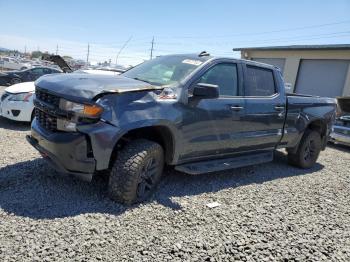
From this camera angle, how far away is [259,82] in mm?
5227

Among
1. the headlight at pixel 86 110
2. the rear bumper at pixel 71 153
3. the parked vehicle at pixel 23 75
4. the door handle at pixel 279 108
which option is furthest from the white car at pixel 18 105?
the parked vehicle at pixel 23 75

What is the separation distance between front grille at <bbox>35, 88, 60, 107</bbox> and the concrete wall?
1468 centimetres

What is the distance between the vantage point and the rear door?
16.1ft

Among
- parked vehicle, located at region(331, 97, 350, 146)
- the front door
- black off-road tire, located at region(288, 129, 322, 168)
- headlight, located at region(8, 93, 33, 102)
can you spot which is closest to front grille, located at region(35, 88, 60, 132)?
the front door

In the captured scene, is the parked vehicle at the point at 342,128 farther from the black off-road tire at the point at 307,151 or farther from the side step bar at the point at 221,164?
the side step bar at the point at 221,164

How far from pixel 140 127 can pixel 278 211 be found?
2.04m

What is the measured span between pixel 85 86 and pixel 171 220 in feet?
5.51

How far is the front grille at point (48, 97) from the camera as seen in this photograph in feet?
11.6

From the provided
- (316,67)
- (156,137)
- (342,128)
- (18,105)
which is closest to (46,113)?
(156,137)

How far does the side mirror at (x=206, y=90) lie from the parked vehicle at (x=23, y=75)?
11811 mm

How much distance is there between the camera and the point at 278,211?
13.6ft

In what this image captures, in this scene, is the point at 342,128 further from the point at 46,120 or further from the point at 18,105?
the point at 18,105

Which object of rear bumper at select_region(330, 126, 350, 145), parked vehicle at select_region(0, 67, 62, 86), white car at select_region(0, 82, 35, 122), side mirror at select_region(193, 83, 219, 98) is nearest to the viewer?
side mirror at select_region(193, 83, 219, 98)

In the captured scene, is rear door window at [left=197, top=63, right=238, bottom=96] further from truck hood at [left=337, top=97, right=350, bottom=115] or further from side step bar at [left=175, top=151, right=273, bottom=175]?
truck hood at [left=337, top=97, right=350, bottom=115]
